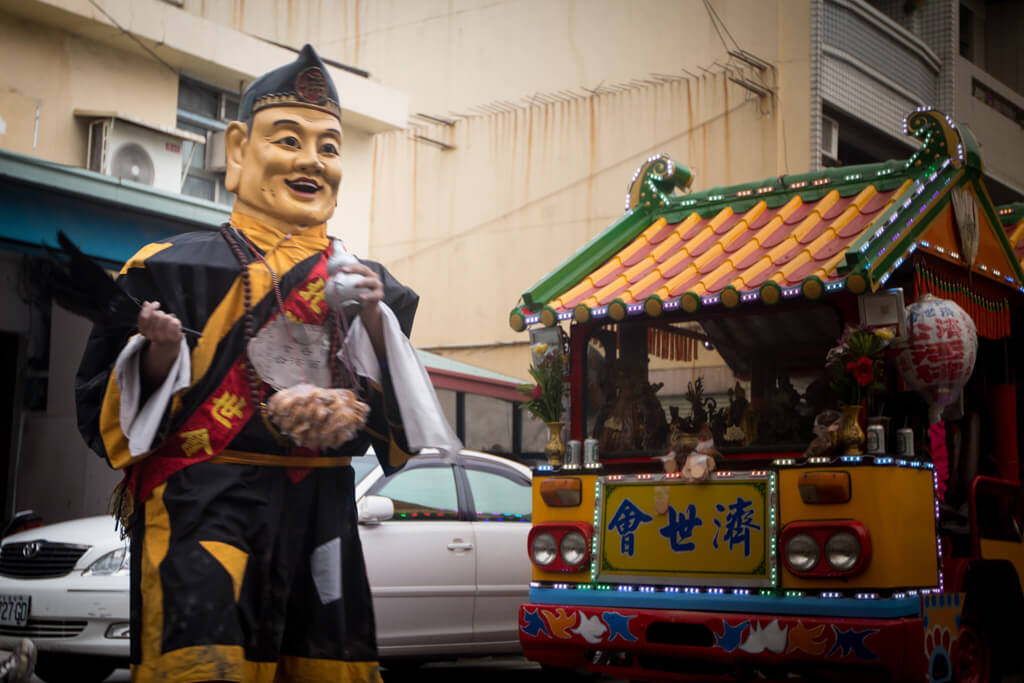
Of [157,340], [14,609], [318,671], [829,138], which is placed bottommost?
[14,609]

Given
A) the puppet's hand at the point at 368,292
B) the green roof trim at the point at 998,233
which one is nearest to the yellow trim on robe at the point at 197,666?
the puppet's hand at the point at 368,292

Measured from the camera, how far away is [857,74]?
18.8 m

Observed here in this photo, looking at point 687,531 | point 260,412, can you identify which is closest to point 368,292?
point 260,412

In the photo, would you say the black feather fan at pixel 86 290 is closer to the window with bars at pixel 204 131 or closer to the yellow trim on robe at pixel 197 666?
the yellow trim on robe at pixel 197 666

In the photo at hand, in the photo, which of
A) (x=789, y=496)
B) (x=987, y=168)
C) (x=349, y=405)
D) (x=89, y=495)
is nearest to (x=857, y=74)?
(x=987, y=168)

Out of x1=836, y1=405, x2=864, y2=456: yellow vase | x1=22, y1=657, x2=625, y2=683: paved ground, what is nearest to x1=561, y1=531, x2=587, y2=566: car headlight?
x1=836, y1=405, x2=864, y2=456: yellow vase

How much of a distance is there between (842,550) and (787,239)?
6.11ft

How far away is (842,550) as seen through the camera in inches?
219

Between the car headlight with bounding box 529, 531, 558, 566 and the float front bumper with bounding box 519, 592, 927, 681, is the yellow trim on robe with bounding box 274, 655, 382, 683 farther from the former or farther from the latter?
the car headlight with bounding box 529, 531, 558, 566

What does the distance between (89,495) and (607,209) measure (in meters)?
10.5

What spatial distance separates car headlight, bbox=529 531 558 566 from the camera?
21.2 feet

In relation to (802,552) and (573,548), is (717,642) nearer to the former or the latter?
(802,552)

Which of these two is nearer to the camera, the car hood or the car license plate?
the car license plate

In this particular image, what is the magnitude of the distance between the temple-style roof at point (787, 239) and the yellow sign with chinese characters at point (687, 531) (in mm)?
951
